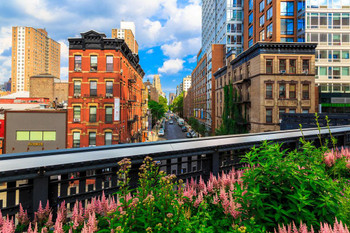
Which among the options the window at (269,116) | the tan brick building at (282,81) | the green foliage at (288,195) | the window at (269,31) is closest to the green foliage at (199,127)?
the window at (269,116)

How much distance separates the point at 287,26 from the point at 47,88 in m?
63.8

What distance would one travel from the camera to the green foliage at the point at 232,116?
3388cm

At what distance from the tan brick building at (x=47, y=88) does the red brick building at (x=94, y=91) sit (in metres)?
35.1

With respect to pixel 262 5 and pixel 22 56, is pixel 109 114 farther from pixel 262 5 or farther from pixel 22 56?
pixel 22 56

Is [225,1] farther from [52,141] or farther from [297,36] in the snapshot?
[52,141]

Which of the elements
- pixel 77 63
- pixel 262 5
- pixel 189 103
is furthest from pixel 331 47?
pixel 189 103

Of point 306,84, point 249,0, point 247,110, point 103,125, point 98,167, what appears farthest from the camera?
A: point 249,0

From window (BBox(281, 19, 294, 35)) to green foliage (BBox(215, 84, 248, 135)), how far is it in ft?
48.0

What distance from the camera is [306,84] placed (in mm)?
28953

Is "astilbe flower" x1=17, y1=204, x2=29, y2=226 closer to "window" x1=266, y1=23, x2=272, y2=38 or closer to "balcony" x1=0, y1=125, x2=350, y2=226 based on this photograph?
"balcony" x1=0, y1=125, x2=350, y2=226

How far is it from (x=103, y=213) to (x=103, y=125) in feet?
85.7

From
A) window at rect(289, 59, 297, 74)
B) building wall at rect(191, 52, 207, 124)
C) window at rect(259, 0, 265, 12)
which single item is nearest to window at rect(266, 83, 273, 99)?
window at rect(289, 59, 297, 74)

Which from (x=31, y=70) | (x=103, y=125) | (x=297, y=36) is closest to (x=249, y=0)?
(x=297, y=36)

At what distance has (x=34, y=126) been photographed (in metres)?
27.8
